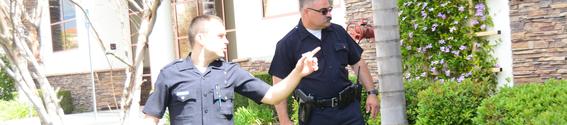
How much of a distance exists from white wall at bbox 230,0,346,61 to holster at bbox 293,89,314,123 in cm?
764

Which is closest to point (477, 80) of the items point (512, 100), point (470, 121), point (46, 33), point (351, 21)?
point (470, 121)

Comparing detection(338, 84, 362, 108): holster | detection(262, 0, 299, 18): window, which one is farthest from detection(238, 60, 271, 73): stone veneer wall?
detection(338, 84, 362, 108): holster

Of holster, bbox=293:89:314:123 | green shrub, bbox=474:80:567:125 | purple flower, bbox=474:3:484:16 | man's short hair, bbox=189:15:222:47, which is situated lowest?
green shrub, bbox=474:80:567:125

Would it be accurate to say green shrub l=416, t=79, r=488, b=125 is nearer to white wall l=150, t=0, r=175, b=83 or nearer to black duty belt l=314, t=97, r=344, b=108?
black duty belt l=314, t=97, r=344, b=108

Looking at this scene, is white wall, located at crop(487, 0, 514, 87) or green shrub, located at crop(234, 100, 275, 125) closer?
white wall, located at crop(487, 0, 514, 87)

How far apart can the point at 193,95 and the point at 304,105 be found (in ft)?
3.54

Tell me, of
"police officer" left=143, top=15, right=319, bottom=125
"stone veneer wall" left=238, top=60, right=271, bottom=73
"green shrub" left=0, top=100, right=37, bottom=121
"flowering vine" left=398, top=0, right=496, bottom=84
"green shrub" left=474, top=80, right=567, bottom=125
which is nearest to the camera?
"police officer" left=143, top=15, right=319, bottom=125

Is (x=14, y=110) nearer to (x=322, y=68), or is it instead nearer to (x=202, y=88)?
(x=322, y=68)

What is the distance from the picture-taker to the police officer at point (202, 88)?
3.79 m

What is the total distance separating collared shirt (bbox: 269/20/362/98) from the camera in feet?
15.4

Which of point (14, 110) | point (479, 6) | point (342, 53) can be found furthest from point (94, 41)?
point (342, 53)

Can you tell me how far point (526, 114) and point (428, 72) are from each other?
3.96 metres

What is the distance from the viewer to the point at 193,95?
382 centimetres

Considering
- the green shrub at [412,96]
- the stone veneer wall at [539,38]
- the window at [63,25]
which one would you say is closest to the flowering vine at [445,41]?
the stone veneer wall at [539,38]
